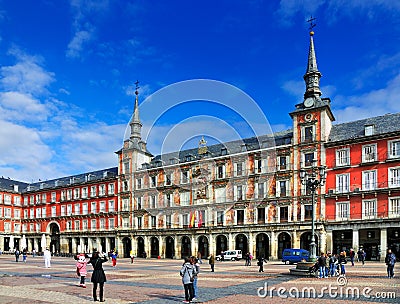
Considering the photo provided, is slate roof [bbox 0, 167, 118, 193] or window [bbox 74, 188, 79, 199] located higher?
slate roof [bbox 0, 167, 118, 193]

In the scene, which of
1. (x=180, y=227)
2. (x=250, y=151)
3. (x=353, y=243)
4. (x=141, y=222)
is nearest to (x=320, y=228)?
(x=353, y=243)

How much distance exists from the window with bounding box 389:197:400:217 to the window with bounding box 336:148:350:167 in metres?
6.48

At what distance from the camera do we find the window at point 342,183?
47.5 meters

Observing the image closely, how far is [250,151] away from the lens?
5491cm

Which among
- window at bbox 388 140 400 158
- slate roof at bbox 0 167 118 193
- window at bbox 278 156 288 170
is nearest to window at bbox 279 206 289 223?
window at bbox 278 156 288 170

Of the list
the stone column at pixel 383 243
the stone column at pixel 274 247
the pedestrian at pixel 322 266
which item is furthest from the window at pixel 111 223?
the pedestrian at pixel 322 266

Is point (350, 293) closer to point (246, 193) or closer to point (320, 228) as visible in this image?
point (320, 228)

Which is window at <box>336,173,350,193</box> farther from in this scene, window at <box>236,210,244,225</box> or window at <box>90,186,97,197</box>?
window at <box>90,186,97,197</box>

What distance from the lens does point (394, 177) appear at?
146 feet

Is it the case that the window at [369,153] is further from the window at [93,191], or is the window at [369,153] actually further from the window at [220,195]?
the window at [93,191]

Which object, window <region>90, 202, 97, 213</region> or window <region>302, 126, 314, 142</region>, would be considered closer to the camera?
window <region>302, 126, 314, 142</region>

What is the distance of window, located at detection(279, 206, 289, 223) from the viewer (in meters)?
51.0

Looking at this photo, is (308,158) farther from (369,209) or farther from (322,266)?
(322,266)

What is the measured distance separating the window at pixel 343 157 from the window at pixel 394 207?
21.3 ft
